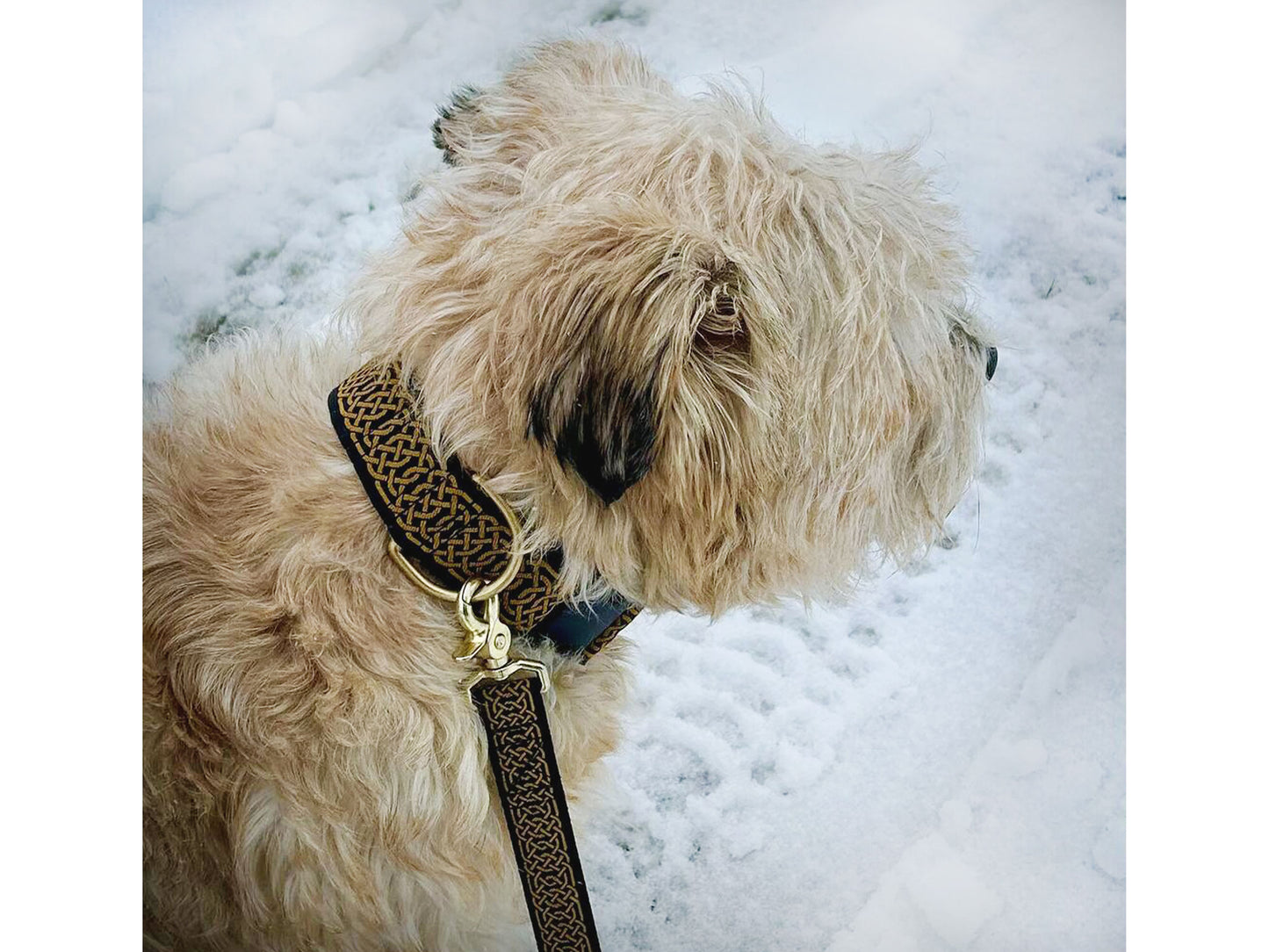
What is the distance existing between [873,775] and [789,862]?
0.19 meters

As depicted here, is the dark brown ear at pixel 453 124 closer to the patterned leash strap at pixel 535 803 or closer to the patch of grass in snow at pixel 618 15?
the patch of grass in snow at pixel 618 15

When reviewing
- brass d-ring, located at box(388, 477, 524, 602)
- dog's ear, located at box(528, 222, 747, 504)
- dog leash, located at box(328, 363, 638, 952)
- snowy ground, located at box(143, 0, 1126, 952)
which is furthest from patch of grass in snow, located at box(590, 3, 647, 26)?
brass d-ring, located at box(388, 477, 524, 602)

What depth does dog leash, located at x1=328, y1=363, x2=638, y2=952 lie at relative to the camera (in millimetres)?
1289

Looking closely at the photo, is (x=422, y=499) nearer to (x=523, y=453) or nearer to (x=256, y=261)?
(x=523, y=453)

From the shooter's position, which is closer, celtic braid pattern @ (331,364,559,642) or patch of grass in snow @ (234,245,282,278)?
celtic braid pattern @ (331,364,559,642)

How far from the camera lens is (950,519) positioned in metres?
1.63

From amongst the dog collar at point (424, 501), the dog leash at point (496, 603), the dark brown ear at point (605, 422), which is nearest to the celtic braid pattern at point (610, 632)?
the dog leash at point (496, 603)

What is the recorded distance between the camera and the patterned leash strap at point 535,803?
137 cm

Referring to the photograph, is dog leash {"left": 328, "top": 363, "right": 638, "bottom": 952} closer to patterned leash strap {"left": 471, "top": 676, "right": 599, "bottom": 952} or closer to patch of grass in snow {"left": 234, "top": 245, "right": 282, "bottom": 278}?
patterned leash strap {"left": 471, "top": 676, "right": 599, "bottom": 952}

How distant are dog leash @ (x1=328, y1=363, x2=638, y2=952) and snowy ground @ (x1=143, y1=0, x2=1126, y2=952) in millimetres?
236

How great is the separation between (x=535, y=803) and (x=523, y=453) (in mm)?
482
